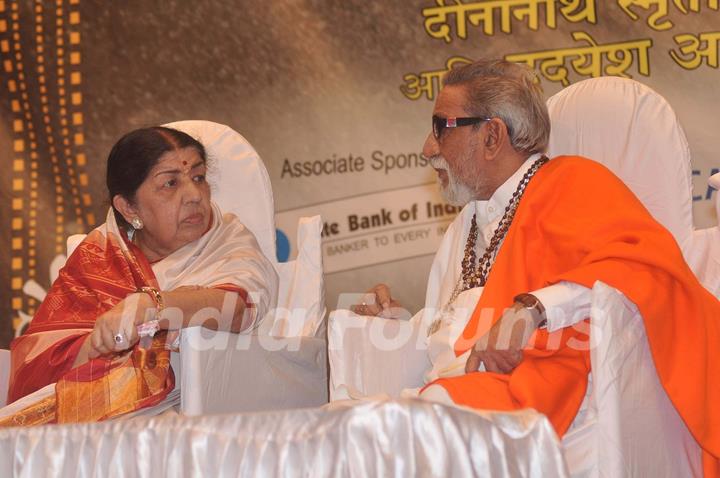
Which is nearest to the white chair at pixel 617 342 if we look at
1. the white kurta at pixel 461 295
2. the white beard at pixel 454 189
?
the white kurta at pixel 461 295

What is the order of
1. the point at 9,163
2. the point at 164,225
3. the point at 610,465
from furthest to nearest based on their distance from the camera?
the point at 9,163
the point at 164,225
the point at 610,465

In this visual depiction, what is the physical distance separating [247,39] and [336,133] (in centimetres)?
61

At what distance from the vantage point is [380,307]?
10.2ft

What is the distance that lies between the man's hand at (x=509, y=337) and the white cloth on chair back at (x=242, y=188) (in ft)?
4.04

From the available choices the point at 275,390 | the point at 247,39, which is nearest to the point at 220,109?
the point at 247,39

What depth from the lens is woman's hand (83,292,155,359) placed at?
2.78 meters

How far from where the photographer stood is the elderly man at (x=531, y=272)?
8.11ft

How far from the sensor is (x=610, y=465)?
2.31m

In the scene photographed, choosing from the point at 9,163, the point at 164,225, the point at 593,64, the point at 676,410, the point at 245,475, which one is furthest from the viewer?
the point at 9,163

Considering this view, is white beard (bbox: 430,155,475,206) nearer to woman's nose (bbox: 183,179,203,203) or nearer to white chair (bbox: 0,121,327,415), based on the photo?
white chair (bbox: 0,121,327,415)

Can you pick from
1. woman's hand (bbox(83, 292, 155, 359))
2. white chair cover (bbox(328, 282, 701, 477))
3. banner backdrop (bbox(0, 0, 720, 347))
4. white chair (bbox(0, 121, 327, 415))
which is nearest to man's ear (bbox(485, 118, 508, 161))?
white chair (bbox(0, 121, 327, 415))

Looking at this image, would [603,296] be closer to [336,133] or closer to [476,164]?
[476,164]

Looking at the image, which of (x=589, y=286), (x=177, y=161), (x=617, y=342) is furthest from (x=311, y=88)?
(x=617, y=342)

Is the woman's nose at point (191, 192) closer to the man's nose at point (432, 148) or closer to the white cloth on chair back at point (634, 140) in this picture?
the man's nose at point (432, 148)
